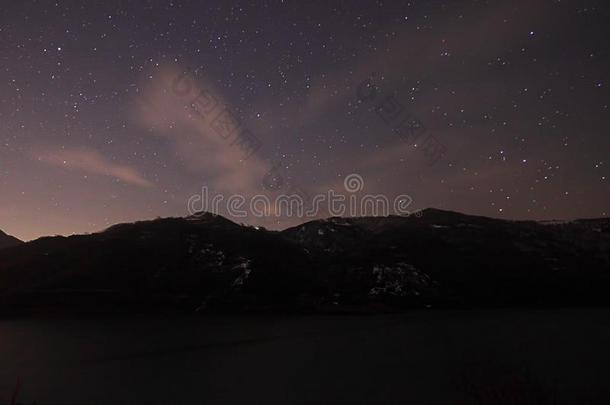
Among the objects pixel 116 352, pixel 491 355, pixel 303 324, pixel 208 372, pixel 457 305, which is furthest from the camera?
pixel 457 305

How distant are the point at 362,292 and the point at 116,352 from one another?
12391 centimetres

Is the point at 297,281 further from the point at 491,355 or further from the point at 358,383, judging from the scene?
the point at 358,383

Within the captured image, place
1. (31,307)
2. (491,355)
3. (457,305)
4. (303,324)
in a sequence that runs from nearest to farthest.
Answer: (491,355)
(303,324)
(31,307)
(457,305)

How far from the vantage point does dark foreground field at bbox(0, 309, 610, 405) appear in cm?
3812

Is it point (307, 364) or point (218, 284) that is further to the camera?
point (218, 284)

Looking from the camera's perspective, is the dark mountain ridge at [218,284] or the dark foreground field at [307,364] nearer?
the dark foreground field at [307,364]

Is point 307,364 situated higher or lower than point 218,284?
lower

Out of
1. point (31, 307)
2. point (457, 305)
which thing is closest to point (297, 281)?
point (457, 305)

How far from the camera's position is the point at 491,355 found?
57.2 meters

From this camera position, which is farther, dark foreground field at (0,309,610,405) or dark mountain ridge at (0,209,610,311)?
dark mountain ridge at (0,209,610,311)

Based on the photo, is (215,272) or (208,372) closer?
(208,372)

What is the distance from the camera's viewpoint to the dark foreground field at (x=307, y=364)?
3812cm

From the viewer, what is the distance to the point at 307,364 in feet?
176

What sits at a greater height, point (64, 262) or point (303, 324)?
point (64, 262)
